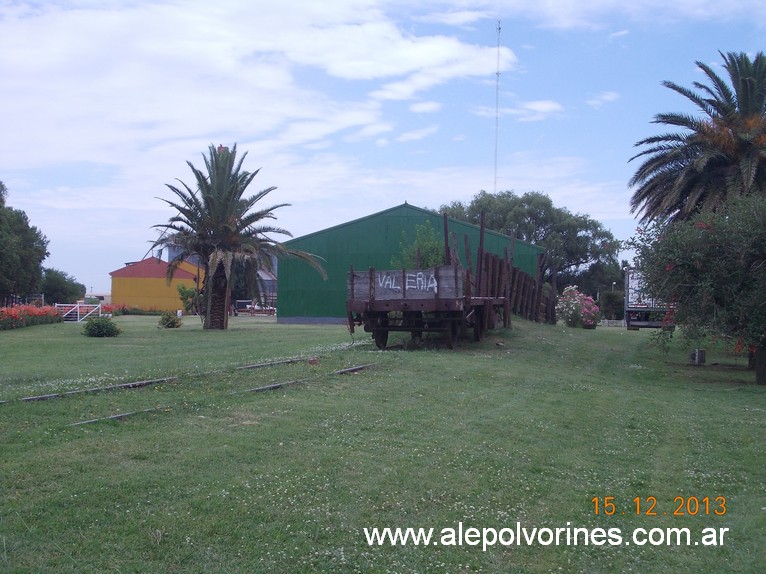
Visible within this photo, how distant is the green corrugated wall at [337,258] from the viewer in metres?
43.7

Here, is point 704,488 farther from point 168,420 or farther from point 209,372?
point 209,372

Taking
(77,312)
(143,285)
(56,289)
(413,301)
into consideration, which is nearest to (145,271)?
(143,285)

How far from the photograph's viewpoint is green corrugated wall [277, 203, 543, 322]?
43656mm

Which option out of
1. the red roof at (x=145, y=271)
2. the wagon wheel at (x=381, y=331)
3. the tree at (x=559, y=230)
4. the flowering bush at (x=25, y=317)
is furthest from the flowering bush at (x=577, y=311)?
the red roof at (x=145, y=271)

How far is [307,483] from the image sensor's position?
20.4ft

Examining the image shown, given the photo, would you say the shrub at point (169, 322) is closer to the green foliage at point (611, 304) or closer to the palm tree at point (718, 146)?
the palm tree at point (718, 146)

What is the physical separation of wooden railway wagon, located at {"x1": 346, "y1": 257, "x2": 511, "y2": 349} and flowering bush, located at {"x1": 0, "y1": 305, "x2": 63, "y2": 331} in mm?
21395

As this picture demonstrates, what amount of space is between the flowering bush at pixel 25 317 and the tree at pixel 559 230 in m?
37.4

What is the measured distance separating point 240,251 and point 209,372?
20.0 meters

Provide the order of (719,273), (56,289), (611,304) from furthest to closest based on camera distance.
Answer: (56,289)
(611,304)
(719,273)

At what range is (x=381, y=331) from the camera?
18.0m

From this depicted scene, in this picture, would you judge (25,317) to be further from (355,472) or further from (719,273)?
(355,472)

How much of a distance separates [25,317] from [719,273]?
101 feet

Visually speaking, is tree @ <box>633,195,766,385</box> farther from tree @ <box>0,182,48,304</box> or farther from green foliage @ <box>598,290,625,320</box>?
green foliage @ <box>598,290,625,320</box>
